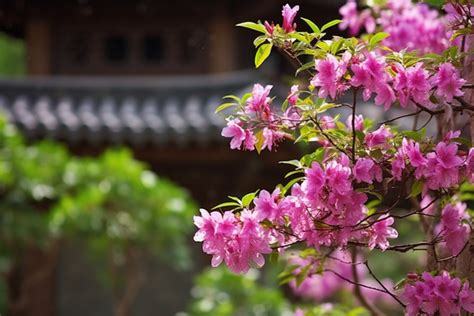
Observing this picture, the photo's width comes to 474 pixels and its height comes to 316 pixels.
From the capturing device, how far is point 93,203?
6.09m

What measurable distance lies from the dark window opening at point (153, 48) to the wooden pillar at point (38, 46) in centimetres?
97

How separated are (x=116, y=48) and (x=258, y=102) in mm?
7689

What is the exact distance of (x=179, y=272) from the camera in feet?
30.1

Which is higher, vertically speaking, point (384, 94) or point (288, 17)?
point (288, 17)

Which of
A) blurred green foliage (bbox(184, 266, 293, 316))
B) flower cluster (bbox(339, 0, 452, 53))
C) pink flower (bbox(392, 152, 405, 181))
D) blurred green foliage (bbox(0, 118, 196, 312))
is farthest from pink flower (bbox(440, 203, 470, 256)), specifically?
blurred green foliage (bbox(0, 118, 196, 312))

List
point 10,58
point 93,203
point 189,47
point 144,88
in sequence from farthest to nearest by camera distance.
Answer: point 10,58 → point 189,47 → point 144,88 → point 93,203

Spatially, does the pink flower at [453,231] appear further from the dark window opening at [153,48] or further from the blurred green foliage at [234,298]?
the dark window opening at [153,48]

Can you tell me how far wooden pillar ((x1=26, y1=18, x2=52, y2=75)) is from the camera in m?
9.52

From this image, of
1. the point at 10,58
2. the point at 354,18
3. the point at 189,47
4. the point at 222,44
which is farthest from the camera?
the point at 10,58

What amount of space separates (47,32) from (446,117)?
7.63 metres

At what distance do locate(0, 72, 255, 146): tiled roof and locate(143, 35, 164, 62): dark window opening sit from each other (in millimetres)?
287

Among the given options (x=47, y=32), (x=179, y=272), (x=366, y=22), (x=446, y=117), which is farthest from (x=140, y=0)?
(x=446, y=117)

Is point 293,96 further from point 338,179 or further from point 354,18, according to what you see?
point 354,18

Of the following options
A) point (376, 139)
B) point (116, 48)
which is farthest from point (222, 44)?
point (376, 139)
